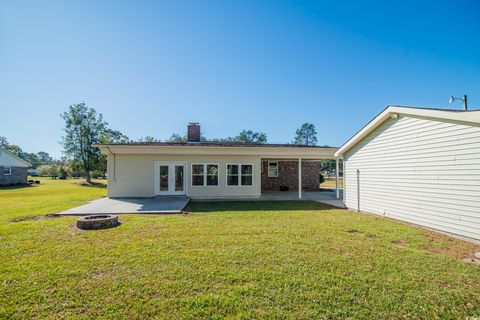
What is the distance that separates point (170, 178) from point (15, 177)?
82.4ft

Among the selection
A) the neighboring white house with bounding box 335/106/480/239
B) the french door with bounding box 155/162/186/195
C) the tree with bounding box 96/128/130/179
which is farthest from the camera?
the tree with bounding box 96/128/130/179

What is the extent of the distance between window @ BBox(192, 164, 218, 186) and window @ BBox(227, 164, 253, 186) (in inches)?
36.6

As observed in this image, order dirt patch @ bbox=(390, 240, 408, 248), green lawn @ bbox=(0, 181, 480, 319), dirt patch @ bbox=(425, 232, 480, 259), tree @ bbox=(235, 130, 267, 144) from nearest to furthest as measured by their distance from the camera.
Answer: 1. green lawn @ bbox=(0, 181, 480, 319)
2. dirt patch @ bbox=(425, 232, 480, 259)
3. dirt patch @ bbox=(390, 240, 408, 248)
4. tree @ bbox=(235, 130, 267, 144)

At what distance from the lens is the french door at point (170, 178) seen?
13.0 metres

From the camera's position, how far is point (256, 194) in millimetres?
13461

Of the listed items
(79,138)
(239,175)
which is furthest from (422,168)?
(79,138)

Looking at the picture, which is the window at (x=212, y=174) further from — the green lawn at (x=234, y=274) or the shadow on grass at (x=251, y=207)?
the green lawn at (x=234, y=274)

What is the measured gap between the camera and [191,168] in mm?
13141

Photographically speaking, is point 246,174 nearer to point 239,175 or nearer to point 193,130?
point 239,175

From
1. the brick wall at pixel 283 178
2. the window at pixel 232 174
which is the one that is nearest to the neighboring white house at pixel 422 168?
the window at pixel 232 174

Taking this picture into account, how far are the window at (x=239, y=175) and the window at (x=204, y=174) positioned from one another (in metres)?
0.93

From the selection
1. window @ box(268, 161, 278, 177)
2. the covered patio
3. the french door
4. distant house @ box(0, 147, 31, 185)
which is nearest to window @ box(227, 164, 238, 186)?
the covered patio

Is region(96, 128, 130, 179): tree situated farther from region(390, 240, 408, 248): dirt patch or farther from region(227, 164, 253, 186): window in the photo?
region(390, 240, 408, 248): dirt patch

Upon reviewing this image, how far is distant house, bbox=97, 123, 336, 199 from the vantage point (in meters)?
12.5
